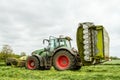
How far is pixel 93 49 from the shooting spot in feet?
56.0

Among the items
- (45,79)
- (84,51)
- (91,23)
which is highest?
(91,23)

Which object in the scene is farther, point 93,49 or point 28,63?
point 28,63

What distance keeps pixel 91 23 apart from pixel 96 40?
3.43 feet

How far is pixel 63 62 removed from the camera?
18.0m

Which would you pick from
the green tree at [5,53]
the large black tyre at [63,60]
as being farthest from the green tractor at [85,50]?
the green tree at [5,53]

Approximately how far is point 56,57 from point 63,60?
1.42 feet

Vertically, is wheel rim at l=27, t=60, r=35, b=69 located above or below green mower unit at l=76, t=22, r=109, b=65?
below

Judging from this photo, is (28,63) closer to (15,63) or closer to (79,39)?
(79,39)

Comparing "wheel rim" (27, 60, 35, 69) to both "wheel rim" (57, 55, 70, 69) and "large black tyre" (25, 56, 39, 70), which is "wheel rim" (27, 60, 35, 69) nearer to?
"large black tyre" (25, 56, 39, 70)

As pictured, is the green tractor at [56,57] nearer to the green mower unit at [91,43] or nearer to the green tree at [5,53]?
the green mower unit at [91,43]

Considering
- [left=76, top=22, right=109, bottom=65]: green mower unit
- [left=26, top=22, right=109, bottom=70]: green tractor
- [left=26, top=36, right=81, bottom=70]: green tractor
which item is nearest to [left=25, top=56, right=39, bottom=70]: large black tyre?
[left=26, top=36, right=81, bottom=70]: green tractor

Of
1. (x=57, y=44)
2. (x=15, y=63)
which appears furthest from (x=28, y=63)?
(x=15, y=63)

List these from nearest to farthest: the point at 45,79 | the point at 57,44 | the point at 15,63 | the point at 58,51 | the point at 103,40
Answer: the point at 45,79 < the point at 103,40 < the point at 58,51 < the point at 57,44 < the point at 15,63

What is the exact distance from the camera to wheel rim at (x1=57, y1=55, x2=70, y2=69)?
58.0ft
